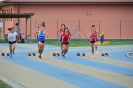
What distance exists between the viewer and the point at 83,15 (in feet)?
179

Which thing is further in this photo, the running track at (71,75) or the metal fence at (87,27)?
the metal fence at (87,27)

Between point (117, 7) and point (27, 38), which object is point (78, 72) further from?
point (117, 7)

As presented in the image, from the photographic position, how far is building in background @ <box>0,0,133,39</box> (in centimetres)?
5369

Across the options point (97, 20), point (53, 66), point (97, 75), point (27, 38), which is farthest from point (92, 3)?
point (97, 75)

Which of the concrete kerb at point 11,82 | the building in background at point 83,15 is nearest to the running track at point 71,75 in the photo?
the concrete kerb at point 11,82

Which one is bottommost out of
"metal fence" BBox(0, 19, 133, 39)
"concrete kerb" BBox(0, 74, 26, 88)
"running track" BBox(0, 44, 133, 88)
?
"running track" BBox(0, 44, 133, 88)

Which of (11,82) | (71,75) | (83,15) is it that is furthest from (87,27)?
(11,82)

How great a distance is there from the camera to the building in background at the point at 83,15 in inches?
2114

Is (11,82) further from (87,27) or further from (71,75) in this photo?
(87,27)

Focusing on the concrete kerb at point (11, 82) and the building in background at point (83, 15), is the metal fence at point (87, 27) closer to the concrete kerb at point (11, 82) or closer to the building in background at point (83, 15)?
the building in background at point (83, 15)

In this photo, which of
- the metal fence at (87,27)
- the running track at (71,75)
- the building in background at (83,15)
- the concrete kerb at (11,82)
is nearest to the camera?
the concrete kerb at (11,82)

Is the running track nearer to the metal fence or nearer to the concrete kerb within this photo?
the concrete kerb

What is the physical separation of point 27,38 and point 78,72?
31.4 m

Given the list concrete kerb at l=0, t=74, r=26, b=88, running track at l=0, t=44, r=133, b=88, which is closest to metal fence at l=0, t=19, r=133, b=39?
running track at l=0, t=44, r=133, b=88
